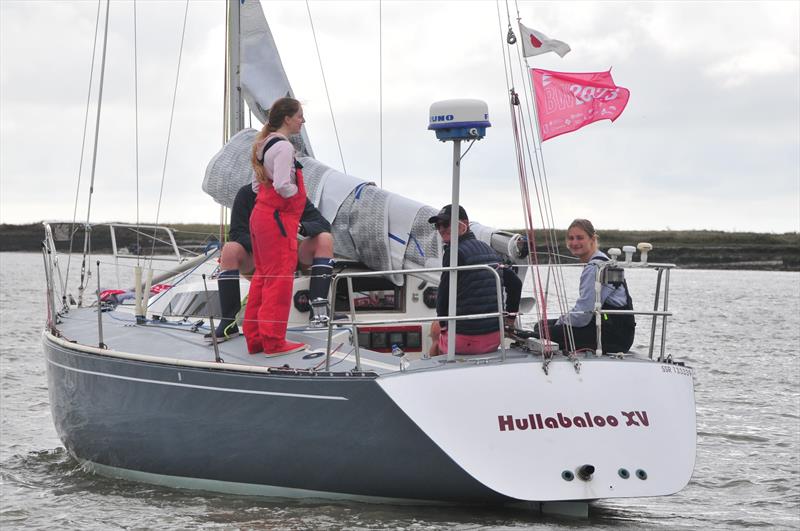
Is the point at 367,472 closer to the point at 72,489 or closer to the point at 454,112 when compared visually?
the point at 454,112

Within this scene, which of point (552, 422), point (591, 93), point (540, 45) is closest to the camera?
point (552, 422)

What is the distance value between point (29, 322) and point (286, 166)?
64.1 ft

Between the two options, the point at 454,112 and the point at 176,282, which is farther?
the point at 176,282

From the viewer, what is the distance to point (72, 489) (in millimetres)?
9016

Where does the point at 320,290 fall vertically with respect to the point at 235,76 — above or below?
below

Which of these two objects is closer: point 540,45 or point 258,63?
point 540,45

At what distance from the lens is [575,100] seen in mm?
7254

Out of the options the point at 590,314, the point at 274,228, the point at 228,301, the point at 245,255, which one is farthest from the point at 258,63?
the point at 590,314

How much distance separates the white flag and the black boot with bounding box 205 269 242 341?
271cm

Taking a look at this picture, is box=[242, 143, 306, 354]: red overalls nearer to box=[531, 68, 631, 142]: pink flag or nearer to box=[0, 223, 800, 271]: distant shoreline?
box=[531, 68, 631, 142]: pink flag

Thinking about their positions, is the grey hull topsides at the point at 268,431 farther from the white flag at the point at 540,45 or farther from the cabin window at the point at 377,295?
the white flag at the point at 540,45

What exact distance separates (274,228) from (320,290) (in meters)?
0.72

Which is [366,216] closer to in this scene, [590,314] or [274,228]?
[274,228]

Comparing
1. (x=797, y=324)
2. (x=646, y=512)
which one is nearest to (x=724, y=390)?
(x=646, y=512)
